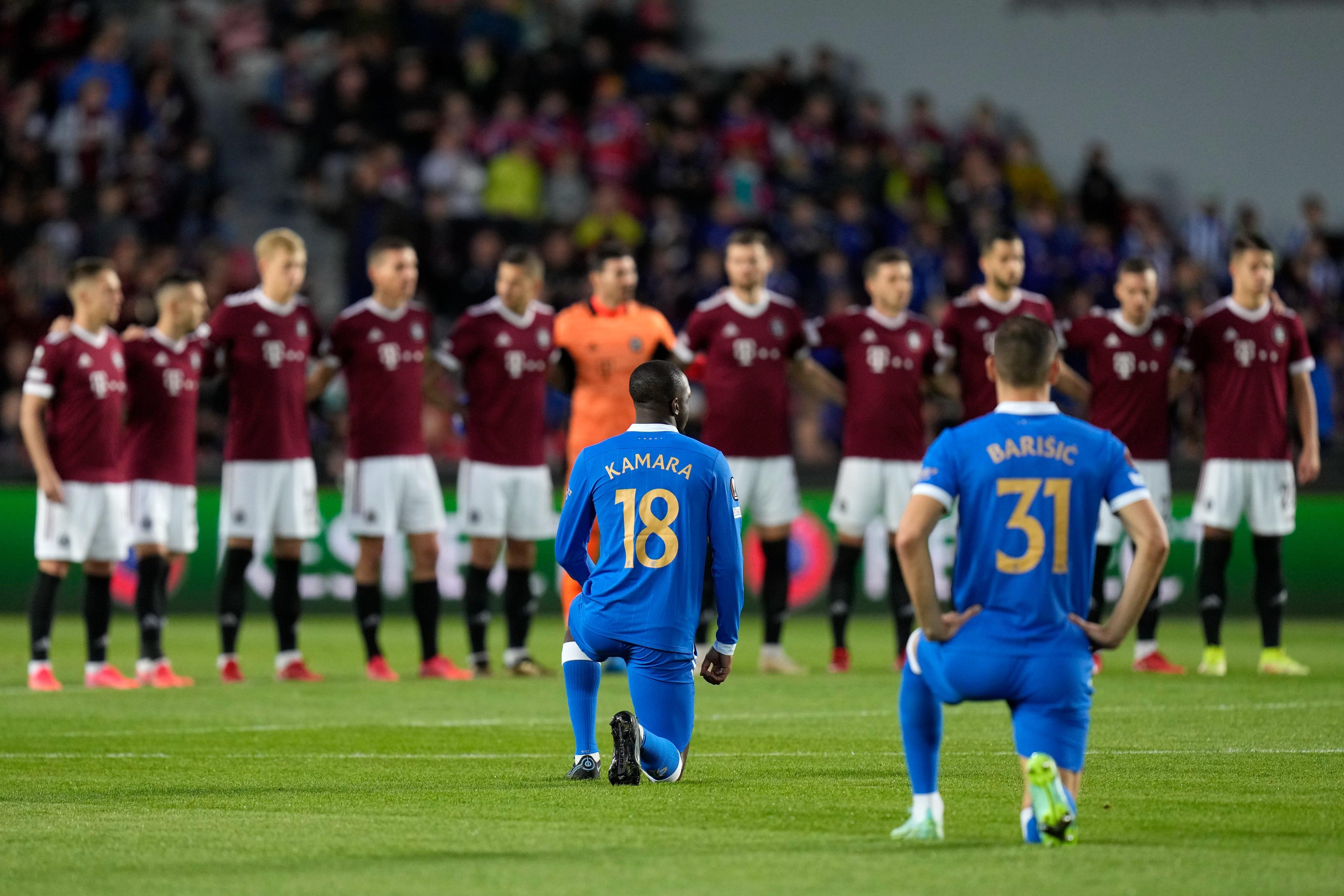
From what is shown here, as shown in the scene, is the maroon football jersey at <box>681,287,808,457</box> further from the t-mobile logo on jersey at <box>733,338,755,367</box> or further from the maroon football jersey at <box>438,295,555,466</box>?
the maroon football jersey at <box>438,295,555,466</box>

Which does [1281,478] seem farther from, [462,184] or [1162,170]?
[1162,170]

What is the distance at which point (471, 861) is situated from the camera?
573 centimetres

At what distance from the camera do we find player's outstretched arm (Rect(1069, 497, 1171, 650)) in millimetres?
5836

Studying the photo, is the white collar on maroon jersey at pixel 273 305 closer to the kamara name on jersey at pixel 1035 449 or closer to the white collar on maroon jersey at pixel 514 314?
the white collar on maroon jersey at pixel 514 314

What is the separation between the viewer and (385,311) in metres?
12.5

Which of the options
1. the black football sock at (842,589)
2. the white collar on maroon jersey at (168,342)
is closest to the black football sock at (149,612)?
the white collar on maroon jersey at (168,342)

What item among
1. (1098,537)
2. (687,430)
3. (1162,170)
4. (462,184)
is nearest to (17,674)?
(687,430)

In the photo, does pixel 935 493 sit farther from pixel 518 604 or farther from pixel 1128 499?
pixel 518 604

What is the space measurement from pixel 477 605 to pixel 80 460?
2.62 metres

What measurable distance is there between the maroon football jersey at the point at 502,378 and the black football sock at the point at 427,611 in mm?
875

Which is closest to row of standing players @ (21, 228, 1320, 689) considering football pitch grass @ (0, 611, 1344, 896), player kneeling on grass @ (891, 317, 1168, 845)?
football pitch grass @ (0, 611, 1344, 896)

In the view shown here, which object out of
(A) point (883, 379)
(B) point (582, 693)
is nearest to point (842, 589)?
(A) point (883, 379)

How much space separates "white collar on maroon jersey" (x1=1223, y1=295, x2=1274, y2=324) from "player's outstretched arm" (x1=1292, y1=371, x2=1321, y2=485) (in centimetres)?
46

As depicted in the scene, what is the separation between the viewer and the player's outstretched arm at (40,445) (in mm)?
11578
